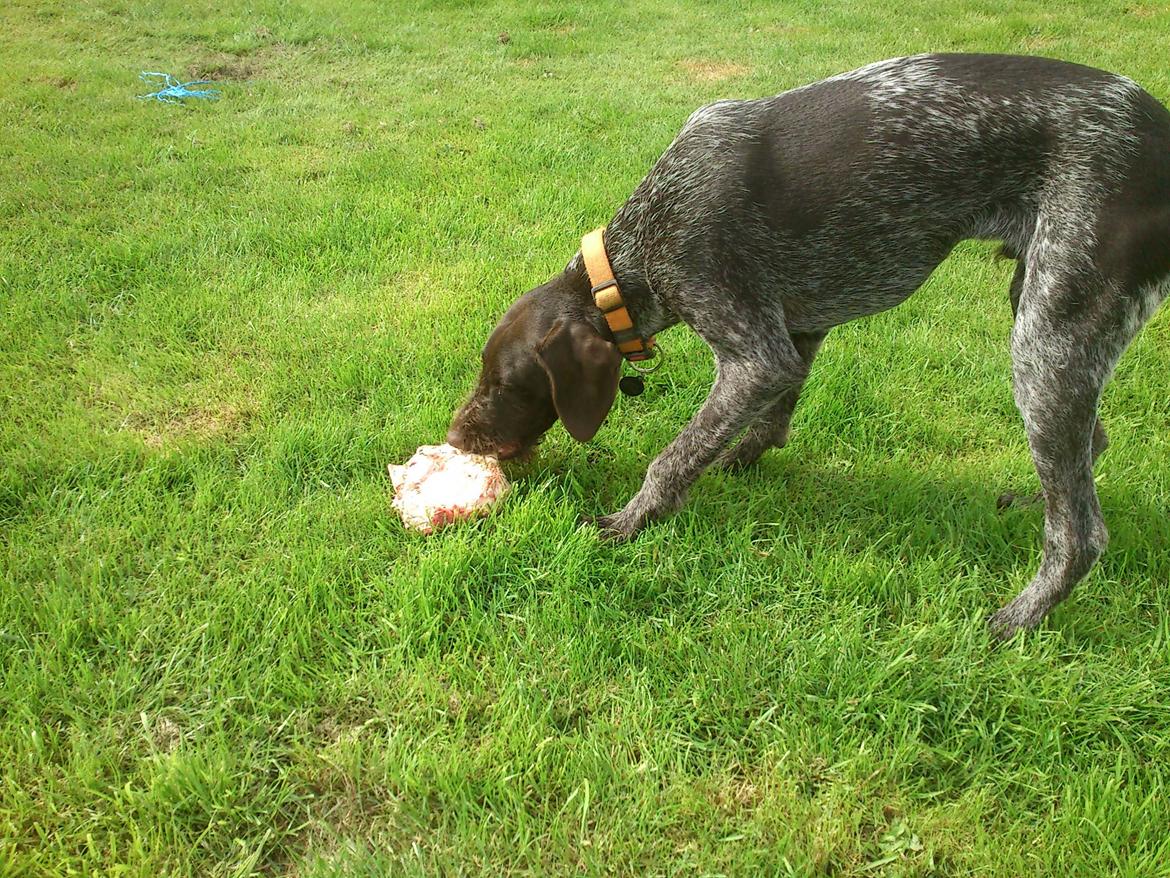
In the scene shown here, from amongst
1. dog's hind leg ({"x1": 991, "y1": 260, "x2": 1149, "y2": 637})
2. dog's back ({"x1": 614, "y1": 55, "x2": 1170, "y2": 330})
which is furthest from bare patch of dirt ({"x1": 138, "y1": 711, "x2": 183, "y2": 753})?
dog's hind leg ({"x1": 991, "y1": 260, "x2": 1149, "y2": 637})

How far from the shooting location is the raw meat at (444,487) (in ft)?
11.2

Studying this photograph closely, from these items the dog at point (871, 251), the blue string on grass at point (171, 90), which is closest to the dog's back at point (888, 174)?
the dog at point (871, 251)

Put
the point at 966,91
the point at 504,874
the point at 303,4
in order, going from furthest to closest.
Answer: the point at 303,4 < the point at 966,91 < the point at 504,874

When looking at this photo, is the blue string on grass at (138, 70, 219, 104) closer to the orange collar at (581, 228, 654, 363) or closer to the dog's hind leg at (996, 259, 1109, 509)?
the orange collar at (581, 228, 654, 363)

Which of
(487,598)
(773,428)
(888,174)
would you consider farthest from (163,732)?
(888,174)

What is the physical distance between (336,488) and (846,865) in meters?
2.43

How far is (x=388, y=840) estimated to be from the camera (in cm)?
241

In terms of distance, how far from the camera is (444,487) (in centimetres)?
347

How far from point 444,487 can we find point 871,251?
191cm

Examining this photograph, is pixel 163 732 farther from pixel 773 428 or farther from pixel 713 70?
pixel 713 70

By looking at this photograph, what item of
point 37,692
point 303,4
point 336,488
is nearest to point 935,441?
point 336,488

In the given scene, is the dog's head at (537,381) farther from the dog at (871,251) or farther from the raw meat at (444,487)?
the raw meat at (444,487)

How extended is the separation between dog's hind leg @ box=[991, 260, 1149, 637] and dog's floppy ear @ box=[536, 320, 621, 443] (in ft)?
4.89

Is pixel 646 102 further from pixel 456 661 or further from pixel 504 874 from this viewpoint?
pixel 504 874
